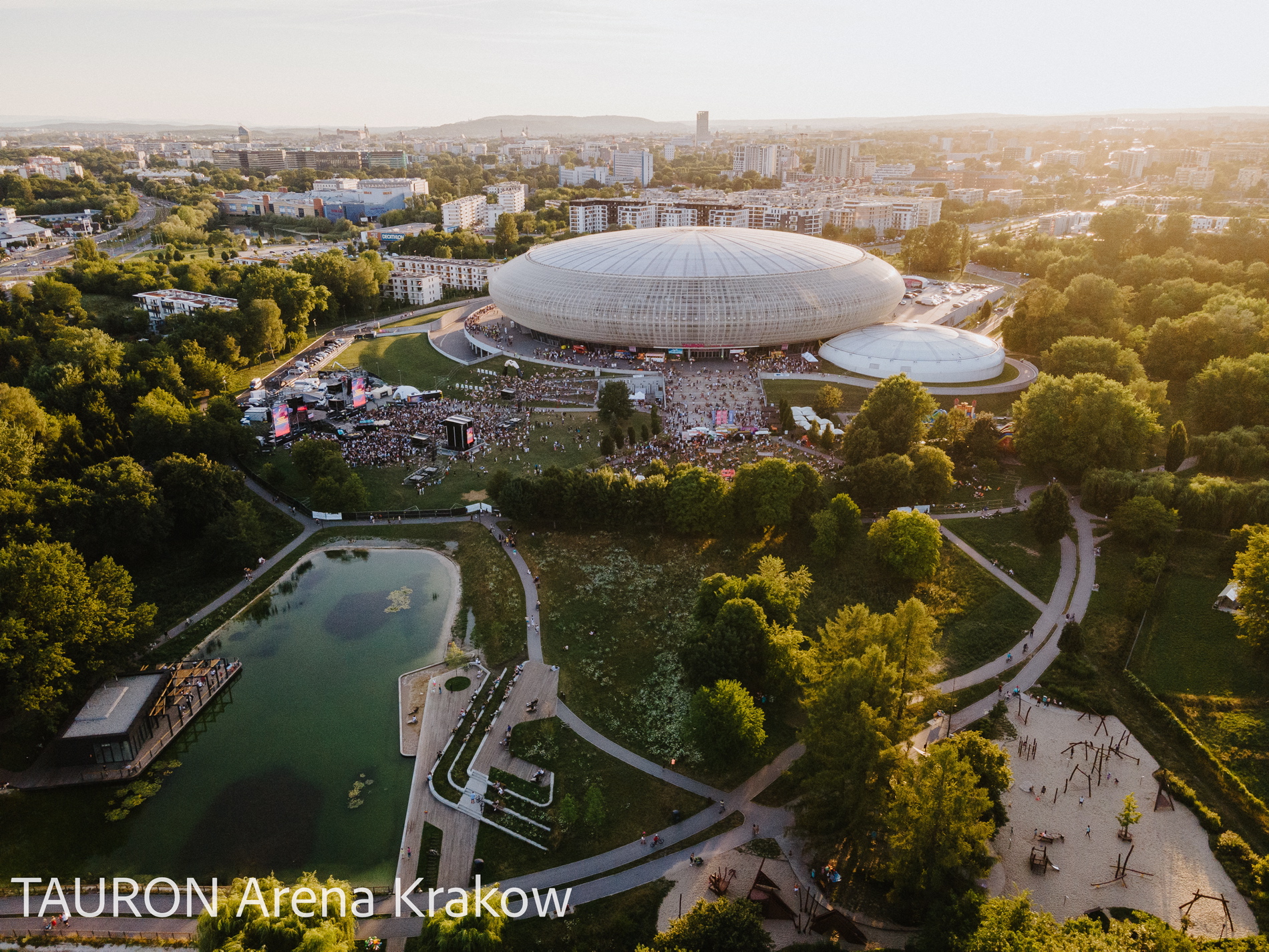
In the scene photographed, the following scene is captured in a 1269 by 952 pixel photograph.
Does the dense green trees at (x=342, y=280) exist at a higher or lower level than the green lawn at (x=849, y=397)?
higher

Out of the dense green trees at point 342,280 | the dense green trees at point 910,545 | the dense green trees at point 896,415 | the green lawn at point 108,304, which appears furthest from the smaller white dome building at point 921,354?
the green lawn at point 108,304

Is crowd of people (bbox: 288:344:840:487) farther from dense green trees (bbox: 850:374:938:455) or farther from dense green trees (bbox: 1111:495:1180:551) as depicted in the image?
dense green trees (bbox: 1111:495:1180:551)

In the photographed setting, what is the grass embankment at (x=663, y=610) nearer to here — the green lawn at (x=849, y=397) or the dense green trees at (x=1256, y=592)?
the dense green trees at (x=1256, y=592)

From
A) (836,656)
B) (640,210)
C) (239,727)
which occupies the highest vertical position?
(640,210)

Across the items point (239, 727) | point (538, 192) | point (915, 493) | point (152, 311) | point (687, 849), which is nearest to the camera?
point (687, 849)

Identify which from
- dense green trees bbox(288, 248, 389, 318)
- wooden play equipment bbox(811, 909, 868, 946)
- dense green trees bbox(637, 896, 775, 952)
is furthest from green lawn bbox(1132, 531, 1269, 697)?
dense green trees bbox(288, 248, 389, 318)

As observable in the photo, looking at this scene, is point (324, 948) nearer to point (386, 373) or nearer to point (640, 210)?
point (386, 373)

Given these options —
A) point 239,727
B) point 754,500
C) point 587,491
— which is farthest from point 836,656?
point 239,727
